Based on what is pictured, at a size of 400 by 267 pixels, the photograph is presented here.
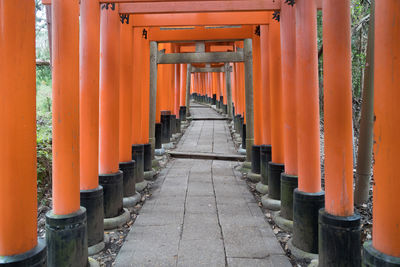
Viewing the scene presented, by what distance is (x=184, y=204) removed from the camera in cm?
529

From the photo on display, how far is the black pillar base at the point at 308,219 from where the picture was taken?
346 cm

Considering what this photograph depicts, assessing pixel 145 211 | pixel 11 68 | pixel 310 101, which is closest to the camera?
pixel 11 68

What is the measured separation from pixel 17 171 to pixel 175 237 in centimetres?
232

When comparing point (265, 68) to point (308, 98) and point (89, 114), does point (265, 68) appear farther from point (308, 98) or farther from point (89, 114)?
point (89, 114)

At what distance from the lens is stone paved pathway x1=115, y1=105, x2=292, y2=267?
136 inches

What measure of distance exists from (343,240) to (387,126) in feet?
4.05

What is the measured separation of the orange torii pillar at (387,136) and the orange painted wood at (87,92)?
283cm

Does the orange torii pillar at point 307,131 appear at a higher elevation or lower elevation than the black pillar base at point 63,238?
higher

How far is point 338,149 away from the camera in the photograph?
278 centimetres

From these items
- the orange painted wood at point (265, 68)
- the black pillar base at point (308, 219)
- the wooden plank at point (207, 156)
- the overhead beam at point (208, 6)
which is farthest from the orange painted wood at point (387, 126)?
the wooden plank at point (207, 156)

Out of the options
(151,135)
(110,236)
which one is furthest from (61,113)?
(151,135)

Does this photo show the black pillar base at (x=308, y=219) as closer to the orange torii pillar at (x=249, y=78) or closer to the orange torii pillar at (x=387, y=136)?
the orange torii pillar at (x=387, y=136)

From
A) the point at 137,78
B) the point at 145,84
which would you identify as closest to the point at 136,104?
the point at 137,78

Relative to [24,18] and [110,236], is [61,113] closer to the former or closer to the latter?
[24,18]
